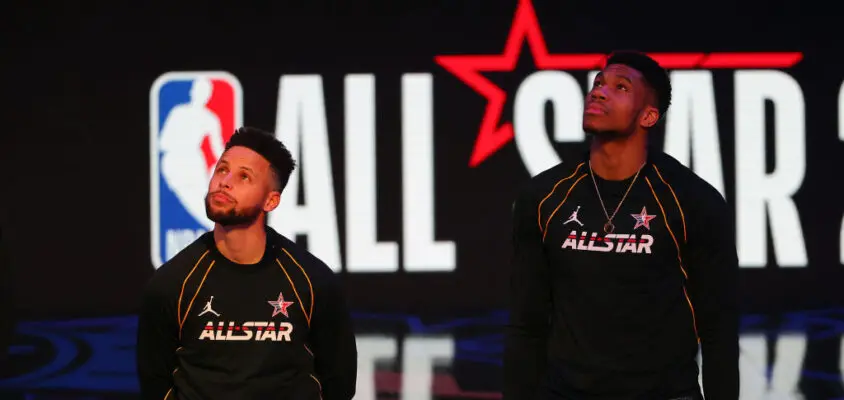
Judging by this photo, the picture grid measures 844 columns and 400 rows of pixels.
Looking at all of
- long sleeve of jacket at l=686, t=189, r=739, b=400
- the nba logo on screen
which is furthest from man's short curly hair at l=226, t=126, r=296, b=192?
the nba logo on screen

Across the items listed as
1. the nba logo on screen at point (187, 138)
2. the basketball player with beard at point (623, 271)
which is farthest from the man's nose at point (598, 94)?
the nba logo on screen at point (187, 138)

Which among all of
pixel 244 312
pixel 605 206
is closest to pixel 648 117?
pixel 605 206

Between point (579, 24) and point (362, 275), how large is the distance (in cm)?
238

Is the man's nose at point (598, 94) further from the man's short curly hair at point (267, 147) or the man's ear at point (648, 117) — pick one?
the man's short curly hair at point (267, 147)

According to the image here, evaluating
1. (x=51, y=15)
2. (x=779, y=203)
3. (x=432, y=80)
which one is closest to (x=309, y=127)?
(x=432, y=80)

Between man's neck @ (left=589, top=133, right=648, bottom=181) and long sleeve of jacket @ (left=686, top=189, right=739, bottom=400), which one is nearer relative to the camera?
long sleeve of jacket @ (left=686, top=189, right=739, bottom=400)

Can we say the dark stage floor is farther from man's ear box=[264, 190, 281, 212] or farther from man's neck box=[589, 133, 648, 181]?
man's neck box=[589, 133, 648, 181]

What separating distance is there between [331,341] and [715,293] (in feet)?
2.93

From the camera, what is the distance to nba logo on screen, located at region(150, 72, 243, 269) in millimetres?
7746

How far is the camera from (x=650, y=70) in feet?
8.36

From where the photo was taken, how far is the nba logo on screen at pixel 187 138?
7.75 m

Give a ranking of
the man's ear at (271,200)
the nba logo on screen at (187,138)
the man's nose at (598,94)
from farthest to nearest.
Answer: the nba logo on screen at (187,138) < the man's ear at (271,200) < the man's nose at (598,94)

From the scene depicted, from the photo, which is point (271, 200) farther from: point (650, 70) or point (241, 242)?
point (650, 70)

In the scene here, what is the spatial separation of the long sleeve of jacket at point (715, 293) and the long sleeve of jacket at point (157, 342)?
46.7 inches
